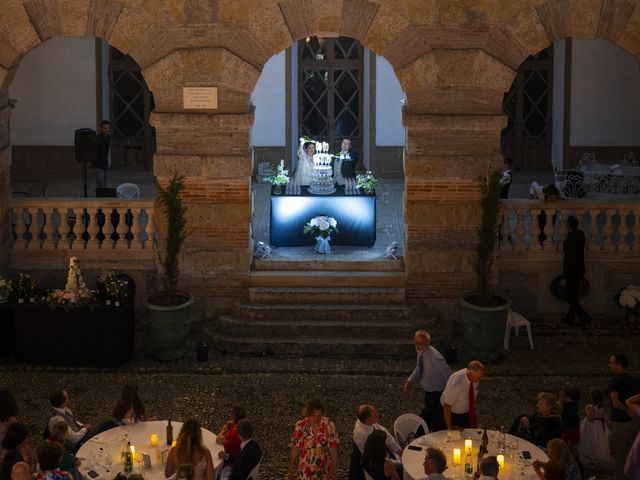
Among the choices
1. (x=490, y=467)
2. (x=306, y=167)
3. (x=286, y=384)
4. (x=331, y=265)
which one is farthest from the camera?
(x=306, y=167)

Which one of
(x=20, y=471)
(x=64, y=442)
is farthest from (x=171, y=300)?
(x=20, y=471)

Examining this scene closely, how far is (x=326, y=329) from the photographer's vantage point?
17.1m

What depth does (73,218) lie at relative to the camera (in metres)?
A: 18.3

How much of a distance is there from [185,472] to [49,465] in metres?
1.17

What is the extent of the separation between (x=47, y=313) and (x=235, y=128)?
127 inches

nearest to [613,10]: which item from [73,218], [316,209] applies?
[316,209]

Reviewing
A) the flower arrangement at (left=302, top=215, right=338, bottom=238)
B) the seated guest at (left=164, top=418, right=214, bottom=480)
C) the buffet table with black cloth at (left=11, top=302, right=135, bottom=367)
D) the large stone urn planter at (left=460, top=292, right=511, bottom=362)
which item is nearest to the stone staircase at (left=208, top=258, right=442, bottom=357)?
the flower arrangement at (left=302, top=215, right=338, bottom=238)

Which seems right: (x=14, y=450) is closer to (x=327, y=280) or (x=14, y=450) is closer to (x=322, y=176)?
(x=327, y=280)

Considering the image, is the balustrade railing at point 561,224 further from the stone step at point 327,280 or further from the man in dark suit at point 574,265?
the stone step at point 327,280

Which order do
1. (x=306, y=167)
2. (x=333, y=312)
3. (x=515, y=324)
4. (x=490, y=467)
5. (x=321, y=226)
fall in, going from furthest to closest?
(x=306, y=167) < (x=321, y=226) < (x=333, y=312) < (x=515, y=324) < (x=490, y=467)

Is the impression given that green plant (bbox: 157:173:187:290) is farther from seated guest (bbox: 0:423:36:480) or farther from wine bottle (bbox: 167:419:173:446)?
seated guest (bbox: 0:423:36:480)

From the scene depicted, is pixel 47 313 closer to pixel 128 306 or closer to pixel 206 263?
pixel 128 306

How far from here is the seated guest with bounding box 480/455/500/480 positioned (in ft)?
38.8

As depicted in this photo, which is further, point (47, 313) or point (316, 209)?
point (316, 209)
